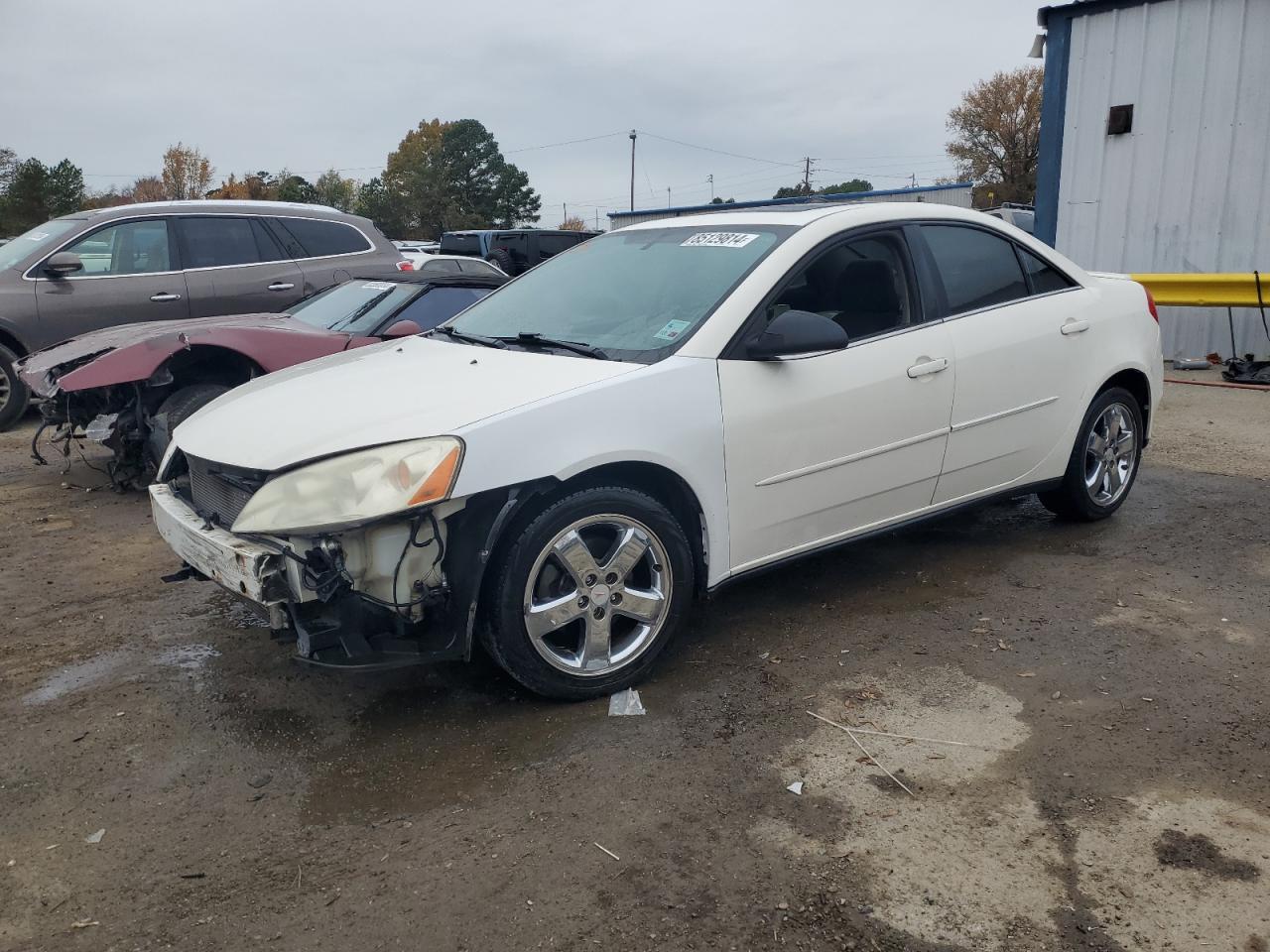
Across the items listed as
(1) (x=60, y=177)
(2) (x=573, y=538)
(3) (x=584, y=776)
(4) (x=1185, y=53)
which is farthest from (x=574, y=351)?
(1) (x=60, y=177)

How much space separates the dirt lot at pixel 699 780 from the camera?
2469 millimetres

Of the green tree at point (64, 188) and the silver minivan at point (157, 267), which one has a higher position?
the green tree at point (64, 188)

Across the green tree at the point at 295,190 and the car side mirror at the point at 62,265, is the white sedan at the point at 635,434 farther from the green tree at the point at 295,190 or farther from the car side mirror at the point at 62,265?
the green tree at the point at 295,190

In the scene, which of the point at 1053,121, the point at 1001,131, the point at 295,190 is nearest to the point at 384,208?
the point at 295,190

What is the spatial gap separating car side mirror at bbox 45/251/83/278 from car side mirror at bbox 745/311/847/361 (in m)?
6.90

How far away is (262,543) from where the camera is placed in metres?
3.19

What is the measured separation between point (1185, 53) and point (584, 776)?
36.8 ft

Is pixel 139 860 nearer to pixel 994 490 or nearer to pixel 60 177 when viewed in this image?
pixel 994 490

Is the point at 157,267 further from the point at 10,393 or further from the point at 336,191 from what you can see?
the point at 336,191

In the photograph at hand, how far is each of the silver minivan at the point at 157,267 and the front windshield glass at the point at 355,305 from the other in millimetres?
1504

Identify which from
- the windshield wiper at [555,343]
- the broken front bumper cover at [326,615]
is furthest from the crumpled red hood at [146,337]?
the broken front bumper cover at [326,615]

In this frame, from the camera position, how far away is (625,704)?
355 cm

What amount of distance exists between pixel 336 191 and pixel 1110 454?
74772 millimetres

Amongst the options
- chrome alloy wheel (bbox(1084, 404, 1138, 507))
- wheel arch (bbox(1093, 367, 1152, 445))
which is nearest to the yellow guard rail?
wheel arch (bbox(1093, 367, 1152, 445))
